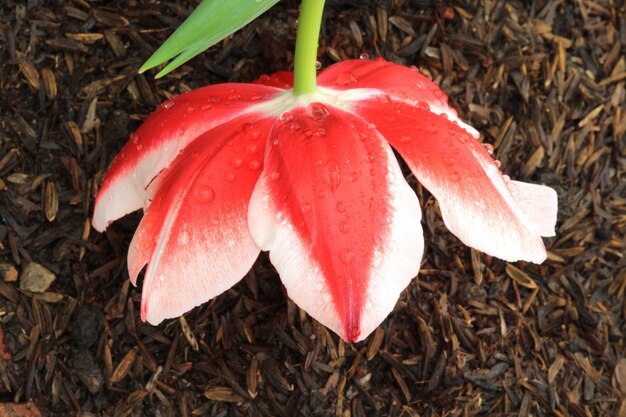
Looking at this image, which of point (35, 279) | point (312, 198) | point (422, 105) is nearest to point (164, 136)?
point (312, 198)

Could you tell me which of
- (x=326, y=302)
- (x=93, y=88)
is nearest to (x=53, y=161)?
(x=93, y=88)

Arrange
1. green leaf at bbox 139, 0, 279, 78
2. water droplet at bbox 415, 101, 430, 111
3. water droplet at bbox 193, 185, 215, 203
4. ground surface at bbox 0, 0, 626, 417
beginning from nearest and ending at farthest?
green leaf at bbox 139, 0, 279, 78 → water droplet at bbox 193, 185, 215, 203 → water droplet at bbox 415, 101, 430, 111 → ground surface at bbox 0, 0, 626, 417

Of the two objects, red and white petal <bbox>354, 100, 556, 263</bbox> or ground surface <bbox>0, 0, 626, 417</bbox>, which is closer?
red and white petal <bbox>354, 100, 556, 263</bbox>

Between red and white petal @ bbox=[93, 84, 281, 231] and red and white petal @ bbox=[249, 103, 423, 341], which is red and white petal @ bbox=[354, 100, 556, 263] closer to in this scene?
red and white petal @ bbox=[249, 103, 423, 341]

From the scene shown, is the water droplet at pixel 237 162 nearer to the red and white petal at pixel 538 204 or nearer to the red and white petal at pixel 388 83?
Answer: the red and white petal at pixel 388 83

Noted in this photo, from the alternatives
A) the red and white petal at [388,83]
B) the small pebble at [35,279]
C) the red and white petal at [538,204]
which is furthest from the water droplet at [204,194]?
the small pebble at [35,279]

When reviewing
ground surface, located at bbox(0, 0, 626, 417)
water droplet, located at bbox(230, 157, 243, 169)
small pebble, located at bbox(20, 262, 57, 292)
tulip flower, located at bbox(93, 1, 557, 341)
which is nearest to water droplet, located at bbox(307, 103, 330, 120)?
tulip flower, located at bbox(93, 1, 557, 341)

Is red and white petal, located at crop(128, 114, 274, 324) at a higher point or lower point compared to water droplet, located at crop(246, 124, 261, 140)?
lower

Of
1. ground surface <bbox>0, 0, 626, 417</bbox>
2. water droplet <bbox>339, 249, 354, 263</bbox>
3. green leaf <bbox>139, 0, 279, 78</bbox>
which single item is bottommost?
ground surface <bbox>0, 0, 626, 417</bbox>
